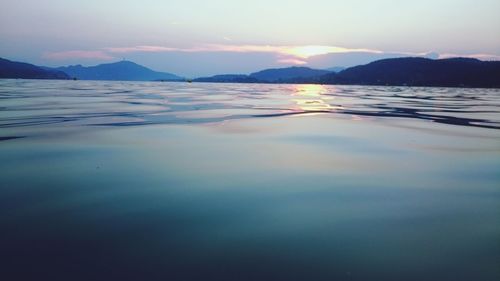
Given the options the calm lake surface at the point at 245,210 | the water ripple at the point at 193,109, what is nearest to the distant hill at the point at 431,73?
the water ripple at the point at 193,109

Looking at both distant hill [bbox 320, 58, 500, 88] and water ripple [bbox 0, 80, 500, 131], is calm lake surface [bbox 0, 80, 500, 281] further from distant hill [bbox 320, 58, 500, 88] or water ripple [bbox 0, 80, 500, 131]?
distant hill [bbox 320, 58, 500, 88]

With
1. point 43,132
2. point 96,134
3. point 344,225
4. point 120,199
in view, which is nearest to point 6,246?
point 120,199

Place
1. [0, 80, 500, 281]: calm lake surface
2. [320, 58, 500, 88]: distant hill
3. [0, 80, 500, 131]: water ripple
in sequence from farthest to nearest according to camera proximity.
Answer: [320, 58, 500, 88]: distant hill → [0, 80, 500, 131]: water ripple → [0, 80, 500, 281]: calm lake surface

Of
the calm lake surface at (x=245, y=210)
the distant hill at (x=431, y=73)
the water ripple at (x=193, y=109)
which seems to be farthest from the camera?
the distant hill at (x=431, y=73)

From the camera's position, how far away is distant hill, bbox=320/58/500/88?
13589cm

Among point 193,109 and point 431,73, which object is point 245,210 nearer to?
point 193,109

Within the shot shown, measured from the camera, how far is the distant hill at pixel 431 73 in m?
136

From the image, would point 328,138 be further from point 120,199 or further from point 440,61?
point 440,61

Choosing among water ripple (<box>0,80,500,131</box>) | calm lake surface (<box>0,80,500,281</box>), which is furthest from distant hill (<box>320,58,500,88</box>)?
calm lake surface (<box>0,80,500,281</box>)

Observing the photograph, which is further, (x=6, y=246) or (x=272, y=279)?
(x=6, y=246)

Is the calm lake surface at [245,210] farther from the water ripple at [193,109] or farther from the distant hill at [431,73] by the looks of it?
the distant hill at [431,73]

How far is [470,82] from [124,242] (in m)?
159

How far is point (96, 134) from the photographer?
12633mm

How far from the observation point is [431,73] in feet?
532
